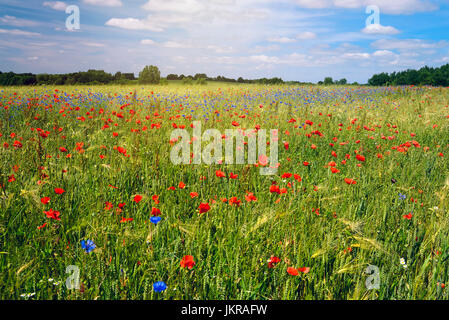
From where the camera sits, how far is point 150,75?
31109 mm

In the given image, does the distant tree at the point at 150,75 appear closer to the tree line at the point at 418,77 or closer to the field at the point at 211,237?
the tree line at the point at 418,77

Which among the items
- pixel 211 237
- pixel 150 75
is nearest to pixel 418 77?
pixel 150 75

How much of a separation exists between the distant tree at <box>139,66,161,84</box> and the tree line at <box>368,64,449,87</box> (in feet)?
69.4

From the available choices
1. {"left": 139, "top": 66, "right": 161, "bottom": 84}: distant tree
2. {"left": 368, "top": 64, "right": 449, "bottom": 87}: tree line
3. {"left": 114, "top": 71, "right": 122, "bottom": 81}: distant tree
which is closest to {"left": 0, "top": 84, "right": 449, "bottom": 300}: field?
{"left": 368, "top": 64, "right": 449, "bottom": 87}: tree line

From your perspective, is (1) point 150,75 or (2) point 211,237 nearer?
(2) point 211,237

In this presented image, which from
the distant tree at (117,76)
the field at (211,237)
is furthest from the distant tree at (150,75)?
the field at (211,237)

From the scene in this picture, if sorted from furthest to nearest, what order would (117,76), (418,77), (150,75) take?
(150,75) < (117,76) < (418,77)

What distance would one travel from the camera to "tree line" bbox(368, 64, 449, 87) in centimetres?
2147

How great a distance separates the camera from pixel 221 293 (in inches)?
57.7

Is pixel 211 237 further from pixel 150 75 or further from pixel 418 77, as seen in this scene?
pixel 150 75

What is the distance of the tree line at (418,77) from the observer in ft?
70.4

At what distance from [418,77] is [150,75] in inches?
982

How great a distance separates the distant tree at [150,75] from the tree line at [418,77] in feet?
69.4

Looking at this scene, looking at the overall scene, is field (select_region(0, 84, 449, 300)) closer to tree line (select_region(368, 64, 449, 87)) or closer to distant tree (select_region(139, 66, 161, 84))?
tree line (select_region(368, 64, 449, 87))
